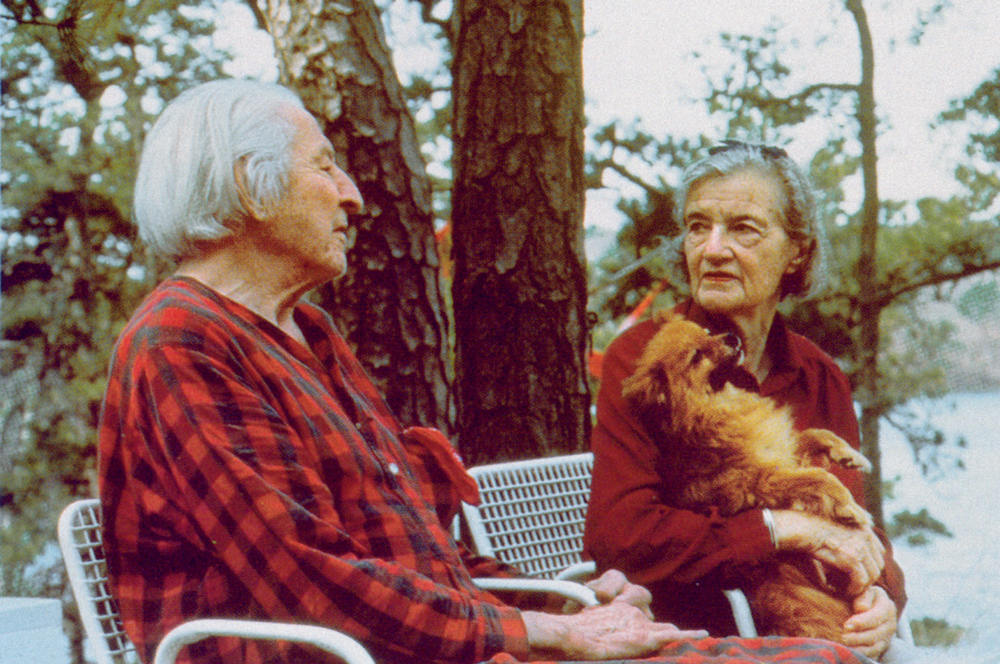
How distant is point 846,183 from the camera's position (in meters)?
6.25

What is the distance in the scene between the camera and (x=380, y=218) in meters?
3.27

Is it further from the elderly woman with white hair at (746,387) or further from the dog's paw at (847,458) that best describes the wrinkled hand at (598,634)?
the dog's paw at (847,458)

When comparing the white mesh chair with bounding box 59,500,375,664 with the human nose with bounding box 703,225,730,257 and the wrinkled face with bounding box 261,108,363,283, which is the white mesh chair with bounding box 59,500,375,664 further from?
the human nose with bounding box 703,225,730,257

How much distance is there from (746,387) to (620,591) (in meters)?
0.43

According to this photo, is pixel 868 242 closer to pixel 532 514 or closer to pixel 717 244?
pixel 532 514

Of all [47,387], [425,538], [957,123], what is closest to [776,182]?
[425,538]

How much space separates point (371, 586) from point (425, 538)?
0.87 ft

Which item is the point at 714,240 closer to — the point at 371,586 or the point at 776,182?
the point at 776,182

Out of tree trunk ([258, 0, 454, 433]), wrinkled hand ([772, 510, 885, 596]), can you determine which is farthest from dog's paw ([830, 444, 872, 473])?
tree trunk ([258, 0, 454, 433])

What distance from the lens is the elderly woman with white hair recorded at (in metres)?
1.83

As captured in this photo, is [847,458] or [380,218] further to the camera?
[380,218]

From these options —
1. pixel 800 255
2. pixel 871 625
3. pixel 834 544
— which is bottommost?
pixel 871 625

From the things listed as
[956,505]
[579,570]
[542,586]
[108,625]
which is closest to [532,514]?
[579,570]

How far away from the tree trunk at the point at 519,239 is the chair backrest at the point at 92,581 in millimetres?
1635
